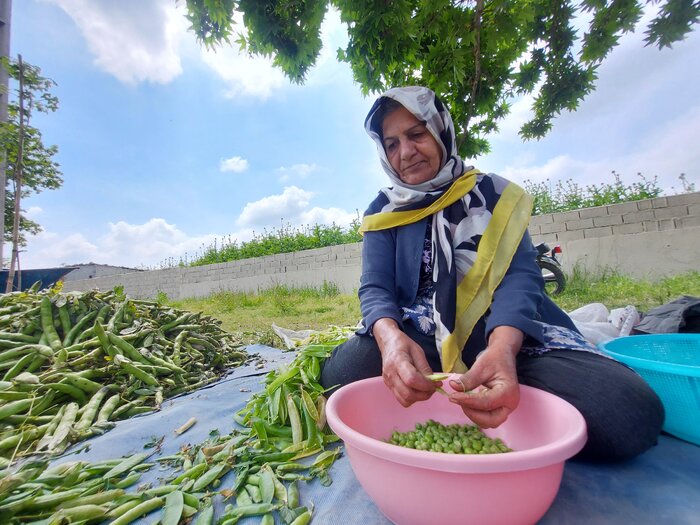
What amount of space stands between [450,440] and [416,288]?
60 cm

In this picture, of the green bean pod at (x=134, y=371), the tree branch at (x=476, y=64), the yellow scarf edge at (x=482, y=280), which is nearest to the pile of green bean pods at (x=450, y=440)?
the yellow scarf edge at (x=482, y=280)

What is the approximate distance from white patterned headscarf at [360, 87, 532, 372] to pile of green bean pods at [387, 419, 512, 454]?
0.26 metres

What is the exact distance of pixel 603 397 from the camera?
95cm

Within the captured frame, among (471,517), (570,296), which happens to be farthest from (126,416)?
(570,296)

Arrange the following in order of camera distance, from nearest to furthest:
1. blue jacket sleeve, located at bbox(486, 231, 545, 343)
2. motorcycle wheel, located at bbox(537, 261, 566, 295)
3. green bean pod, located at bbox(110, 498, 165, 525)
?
green bean pod, located at bbox(110, 498, 165, 525) → blue jacket sleeve, located at bbox(486, 231, 545, 343) → motorcycle wheel, located at bbox(537, 261, 566, 295)

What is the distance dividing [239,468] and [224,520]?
218 mm

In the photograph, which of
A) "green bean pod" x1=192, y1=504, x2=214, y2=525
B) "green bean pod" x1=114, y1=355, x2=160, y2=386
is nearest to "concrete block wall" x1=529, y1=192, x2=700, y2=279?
"green bean pod" x1=114, y1=355, x2=160, y2=386

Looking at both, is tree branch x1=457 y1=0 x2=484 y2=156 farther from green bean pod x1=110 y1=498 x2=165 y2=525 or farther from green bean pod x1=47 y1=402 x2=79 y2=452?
green bean pod x1=47 y1=402 x2=79 y2=452

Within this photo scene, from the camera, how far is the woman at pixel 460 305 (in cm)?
93

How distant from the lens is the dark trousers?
3.05ft

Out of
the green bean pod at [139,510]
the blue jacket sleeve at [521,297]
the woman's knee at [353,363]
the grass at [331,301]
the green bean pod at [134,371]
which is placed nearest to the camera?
the green bean pod at [139,510]

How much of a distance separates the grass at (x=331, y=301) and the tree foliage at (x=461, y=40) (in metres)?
2.15

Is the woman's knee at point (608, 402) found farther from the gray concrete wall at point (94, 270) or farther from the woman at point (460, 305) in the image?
the gray concrete wall at point (94, 270)

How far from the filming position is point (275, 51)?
202cm
